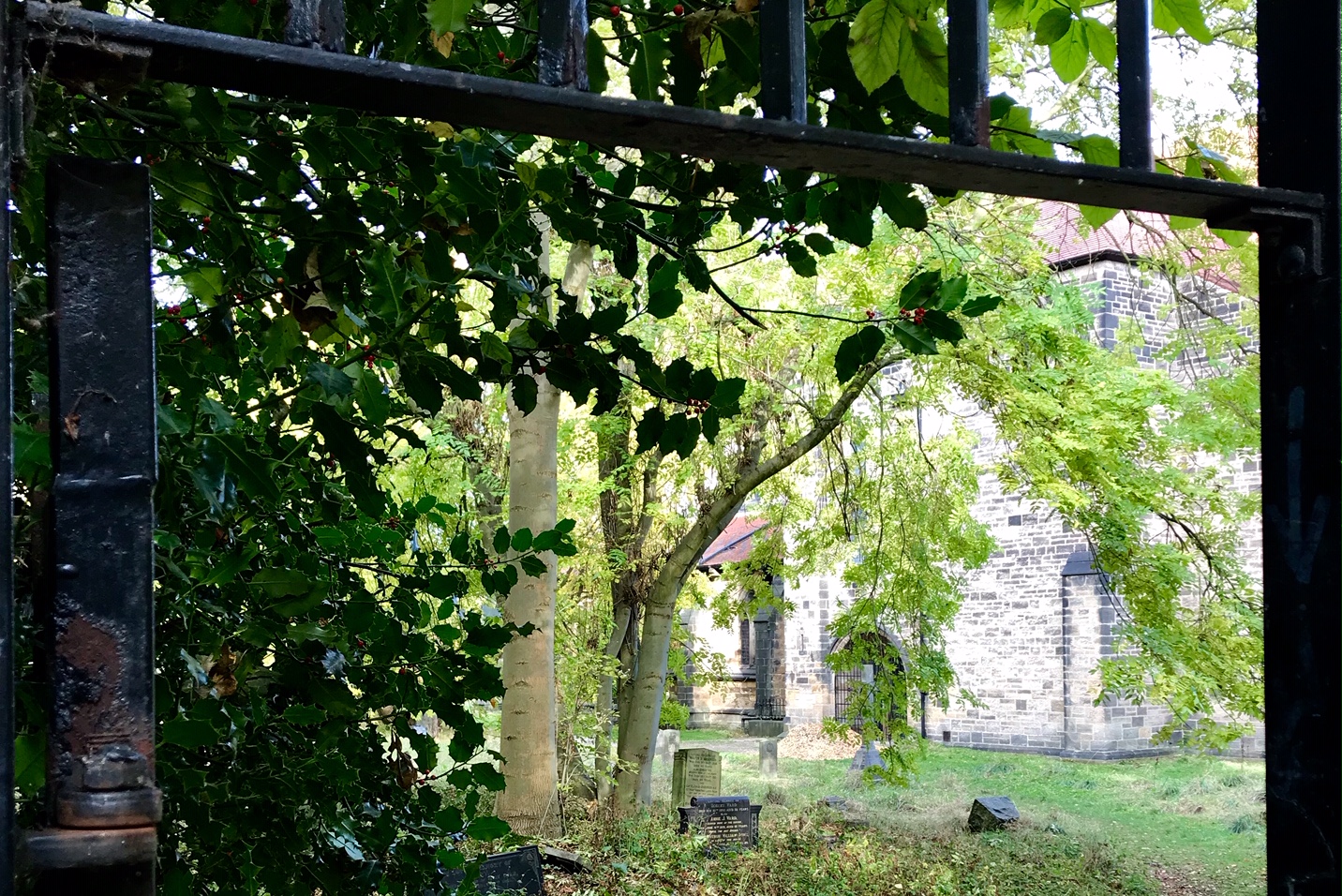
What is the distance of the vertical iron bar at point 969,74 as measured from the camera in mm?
1205

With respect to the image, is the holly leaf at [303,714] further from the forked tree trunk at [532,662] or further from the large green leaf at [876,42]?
the forked tree trunk at [532,662]

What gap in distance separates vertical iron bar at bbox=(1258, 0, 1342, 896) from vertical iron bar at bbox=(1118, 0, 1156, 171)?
181 mm

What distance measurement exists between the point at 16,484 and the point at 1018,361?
9301mm

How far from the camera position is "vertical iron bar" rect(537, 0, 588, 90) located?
106 centimetres

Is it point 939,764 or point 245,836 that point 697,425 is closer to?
point 245,836

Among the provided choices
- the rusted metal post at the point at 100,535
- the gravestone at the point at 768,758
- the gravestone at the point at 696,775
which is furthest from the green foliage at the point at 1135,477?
the gravestone at the point at 768,758

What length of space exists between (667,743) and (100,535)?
60.0 feet

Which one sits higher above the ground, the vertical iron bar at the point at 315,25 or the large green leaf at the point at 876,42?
the large green leaf at the point at 876,42

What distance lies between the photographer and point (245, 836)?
2469 mm

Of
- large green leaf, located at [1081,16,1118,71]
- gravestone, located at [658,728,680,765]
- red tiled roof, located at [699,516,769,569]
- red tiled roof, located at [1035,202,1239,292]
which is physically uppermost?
red tiled roof, located at [1035,202,1239,292]

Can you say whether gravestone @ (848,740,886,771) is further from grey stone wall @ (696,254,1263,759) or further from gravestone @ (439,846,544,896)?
gravestone @ (439,846,544,896)

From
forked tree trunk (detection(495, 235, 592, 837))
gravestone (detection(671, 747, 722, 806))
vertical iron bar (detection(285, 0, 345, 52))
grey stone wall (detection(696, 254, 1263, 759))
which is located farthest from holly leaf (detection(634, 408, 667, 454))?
grey stone wall (detection(696, 254, 1263, 759))

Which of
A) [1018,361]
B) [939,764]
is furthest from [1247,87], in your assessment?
[939,764]

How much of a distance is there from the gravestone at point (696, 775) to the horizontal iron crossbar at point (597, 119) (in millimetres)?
12601
